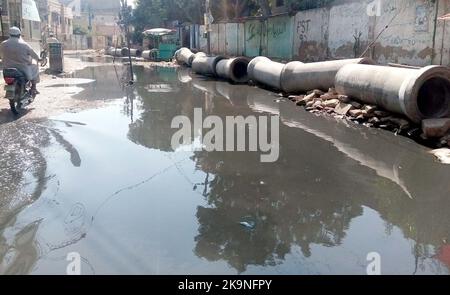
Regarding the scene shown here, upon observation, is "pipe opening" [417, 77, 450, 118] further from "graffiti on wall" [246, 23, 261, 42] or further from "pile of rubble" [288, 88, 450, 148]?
"graffiti on wall" [246, 23, 261, 42]

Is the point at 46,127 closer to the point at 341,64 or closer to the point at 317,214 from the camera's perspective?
the point at 317,214

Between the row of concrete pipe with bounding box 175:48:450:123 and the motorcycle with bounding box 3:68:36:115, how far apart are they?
688cm

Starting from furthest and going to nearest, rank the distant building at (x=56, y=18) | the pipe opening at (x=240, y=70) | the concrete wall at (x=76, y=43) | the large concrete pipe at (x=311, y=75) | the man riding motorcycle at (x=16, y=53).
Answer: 1. the concrete wall at (x=76, y=43)
2. the distant building at (x=56, y=18)
3. the pipe opening at (x=240, y=70)
4. the large concrete pipe at (x=311, y=75)
5. the man riding motorcycle at (x=16, y=53)

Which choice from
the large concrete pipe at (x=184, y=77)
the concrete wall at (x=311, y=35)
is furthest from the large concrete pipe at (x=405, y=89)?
the large concrete pipe at (x=184, y=77)

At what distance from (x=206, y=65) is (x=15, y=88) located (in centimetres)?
1218

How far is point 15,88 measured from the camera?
9297 mm

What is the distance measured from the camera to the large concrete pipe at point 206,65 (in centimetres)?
2002

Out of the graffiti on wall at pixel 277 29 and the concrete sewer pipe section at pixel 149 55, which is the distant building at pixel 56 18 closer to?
the concrete sewer pipe section at pixel 149 55

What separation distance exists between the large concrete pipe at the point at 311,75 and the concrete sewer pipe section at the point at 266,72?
44 centimetres

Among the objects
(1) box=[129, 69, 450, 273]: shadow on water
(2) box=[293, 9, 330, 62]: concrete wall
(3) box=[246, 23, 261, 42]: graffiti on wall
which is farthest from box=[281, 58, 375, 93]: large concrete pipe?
(3) box=[246, 23, 261, 42]: graffiti on wall

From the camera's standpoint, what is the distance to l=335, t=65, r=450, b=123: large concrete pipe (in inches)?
300

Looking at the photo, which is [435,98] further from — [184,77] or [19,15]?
[19,15]

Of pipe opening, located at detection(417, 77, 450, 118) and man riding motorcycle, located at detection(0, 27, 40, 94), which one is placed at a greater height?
man riding motorcycle, located at detection(0, 27, 40, 94)
